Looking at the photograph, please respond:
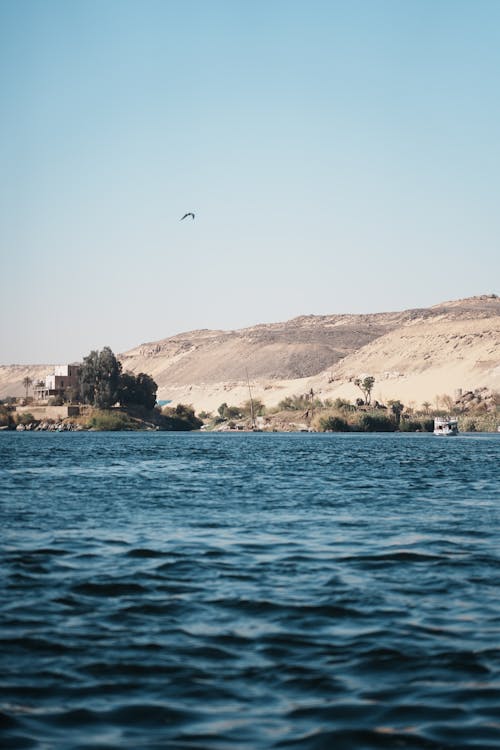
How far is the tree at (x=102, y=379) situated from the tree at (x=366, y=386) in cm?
3459

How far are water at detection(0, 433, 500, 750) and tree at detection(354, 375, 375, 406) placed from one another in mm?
121576

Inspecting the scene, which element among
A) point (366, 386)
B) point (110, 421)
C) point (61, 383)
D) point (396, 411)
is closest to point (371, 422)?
point (396, 411)

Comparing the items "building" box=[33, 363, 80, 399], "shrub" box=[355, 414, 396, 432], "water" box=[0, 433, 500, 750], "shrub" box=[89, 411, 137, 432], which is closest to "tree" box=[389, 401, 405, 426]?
"shrub" box=[355, 414, 396, 432]

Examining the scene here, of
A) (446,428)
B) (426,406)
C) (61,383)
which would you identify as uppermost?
(61,383)

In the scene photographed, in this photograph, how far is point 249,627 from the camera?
11.7 m

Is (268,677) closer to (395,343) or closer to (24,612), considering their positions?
(24,612)

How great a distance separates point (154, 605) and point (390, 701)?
15.9 ft

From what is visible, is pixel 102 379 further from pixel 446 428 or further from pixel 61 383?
pixel 446 428

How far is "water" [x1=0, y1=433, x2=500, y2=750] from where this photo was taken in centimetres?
827

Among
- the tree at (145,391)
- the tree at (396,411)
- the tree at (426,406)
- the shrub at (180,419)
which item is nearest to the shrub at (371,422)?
the tree at (396,411)

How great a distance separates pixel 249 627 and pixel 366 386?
137631 mm

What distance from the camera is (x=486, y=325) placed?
18688 centimetres

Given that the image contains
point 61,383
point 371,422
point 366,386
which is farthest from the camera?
point 366,386

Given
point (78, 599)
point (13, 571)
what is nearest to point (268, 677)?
point (78, 599)
